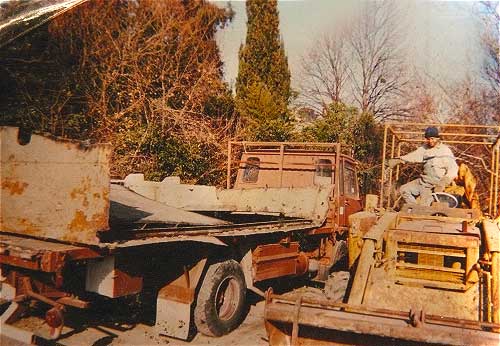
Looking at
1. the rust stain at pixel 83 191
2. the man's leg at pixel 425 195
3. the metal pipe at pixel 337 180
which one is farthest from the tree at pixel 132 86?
the man's leg at pixel 425 195

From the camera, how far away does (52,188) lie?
138 inches

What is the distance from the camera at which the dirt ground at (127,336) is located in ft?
15.0

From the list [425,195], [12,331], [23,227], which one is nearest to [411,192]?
[425,195]

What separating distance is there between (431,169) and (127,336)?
14.4 ft

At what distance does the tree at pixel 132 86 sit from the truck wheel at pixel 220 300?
17.4 feet

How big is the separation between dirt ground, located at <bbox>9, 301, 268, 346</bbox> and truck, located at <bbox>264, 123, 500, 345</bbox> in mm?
937

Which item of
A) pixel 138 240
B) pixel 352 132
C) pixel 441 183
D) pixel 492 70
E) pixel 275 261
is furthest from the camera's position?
pixel 352 132

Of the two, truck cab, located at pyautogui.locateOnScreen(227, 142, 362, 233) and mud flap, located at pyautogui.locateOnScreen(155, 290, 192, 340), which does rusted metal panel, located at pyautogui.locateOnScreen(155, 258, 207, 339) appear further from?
truck cab, located at pyautogui.locateOnScreen(227, 142, 362, 233)

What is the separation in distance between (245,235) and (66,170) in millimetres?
2262

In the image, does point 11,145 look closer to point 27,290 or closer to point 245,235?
point 27,290

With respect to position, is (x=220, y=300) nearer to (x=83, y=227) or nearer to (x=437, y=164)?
(x=83, y=227)

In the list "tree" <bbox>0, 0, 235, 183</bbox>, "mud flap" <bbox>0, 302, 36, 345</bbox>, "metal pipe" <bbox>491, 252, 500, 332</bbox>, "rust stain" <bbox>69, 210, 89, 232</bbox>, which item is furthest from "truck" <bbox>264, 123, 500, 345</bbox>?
"tree" <bbox>0, 0, 235, 183</bbox>

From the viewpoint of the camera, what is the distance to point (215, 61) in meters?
13.6

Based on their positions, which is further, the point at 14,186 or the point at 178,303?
the point at 178,303
